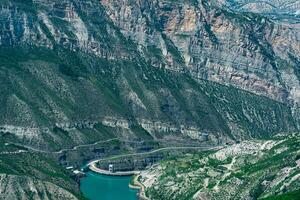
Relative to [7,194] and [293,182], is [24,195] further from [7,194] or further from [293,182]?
[293,182]

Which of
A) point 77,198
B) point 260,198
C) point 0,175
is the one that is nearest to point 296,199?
point 260,198

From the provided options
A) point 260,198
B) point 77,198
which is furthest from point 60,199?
point 260,198

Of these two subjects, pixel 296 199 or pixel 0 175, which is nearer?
pixel 296 199

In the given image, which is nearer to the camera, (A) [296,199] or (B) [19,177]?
(A) [296,199]

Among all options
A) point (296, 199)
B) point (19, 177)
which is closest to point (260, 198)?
point (296, 199)

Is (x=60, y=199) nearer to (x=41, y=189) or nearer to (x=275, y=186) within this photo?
(x=41, y=189)

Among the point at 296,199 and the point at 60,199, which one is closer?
the point at 296,199

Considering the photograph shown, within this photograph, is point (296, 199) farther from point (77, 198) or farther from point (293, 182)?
point (77, 198)
